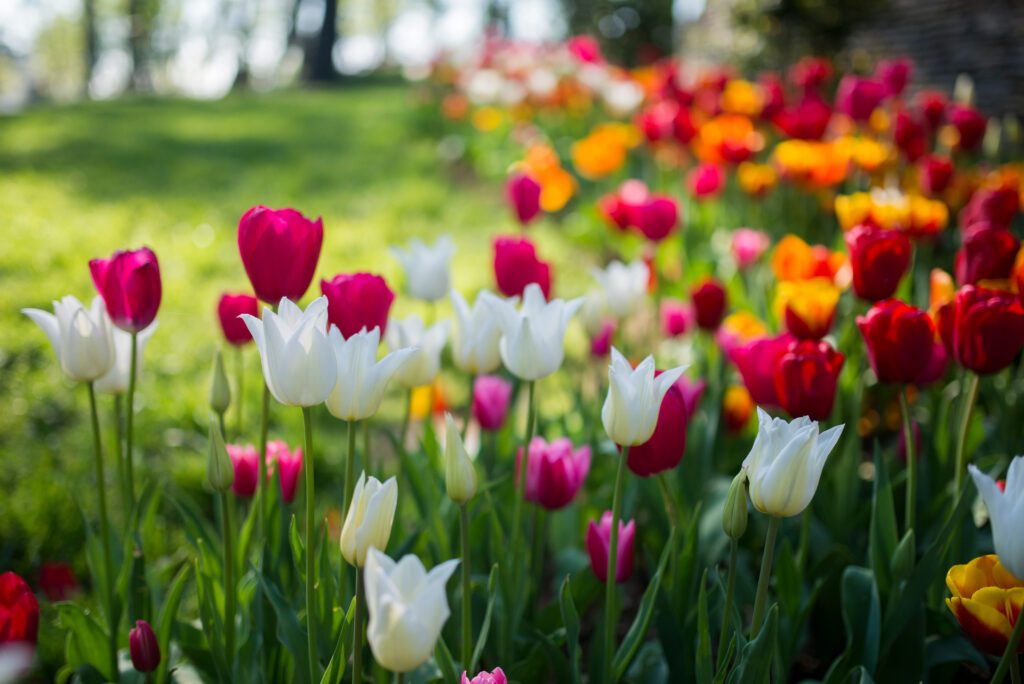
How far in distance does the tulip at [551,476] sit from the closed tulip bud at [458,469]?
316mm

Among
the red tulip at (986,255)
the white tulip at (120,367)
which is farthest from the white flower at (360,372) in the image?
the red tulip at (986,255)

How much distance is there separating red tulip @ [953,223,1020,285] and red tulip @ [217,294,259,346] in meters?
1.25

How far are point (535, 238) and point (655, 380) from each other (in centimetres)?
359

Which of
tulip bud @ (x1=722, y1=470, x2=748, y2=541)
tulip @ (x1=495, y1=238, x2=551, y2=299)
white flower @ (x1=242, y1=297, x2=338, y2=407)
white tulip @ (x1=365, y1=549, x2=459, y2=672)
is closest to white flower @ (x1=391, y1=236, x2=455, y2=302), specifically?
tulip @ (x1=495, y1=238, x2=551, y2=299)

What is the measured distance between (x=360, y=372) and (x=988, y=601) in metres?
0.75

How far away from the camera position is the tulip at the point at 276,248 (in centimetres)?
112

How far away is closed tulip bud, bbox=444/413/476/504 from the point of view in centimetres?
101

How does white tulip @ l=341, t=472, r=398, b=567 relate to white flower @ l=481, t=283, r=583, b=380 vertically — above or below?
below

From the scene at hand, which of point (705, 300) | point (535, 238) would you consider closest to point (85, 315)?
point (705, 300)

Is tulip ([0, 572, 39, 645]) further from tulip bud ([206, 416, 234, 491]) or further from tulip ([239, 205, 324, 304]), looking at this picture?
tulip ([239, 205, 324, 304])

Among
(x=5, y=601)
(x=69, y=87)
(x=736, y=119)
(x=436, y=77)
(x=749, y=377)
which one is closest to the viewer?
(x=5, y=601)

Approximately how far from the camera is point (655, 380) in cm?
103

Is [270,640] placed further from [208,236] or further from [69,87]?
[69,87]

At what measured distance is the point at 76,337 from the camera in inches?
46.1
